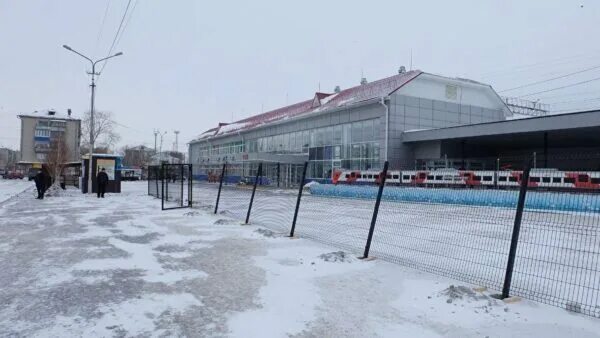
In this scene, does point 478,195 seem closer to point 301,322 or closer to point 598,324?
point 598,324

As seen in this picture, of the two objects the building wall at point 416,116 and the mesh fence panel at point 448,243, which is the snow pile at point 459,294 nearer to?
the mesh fence panel at point 448,243

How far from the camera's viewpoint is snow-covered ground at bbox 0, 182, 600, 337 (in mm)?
4688

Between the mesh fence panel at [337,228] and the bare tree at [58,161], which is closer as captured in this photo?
the mesh fence panel at [337,228]

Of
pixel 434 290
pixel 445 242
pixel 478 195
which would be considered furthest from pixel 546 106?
pixel 434 290

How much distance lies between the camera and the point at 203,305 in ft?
17.8

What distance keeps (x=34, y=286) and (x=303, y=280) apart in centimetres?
365

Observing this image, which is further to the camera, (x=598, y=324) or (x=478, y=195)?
(x=478, y=195)

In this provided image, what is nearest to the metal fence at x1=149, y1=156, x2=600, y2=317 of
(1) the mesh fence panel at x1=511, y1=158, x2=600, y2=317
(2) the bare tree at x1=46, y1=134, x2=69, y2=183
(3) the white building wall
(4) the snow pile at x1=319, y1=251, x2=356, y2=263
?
(1) the mesh fence panel at x1=511, y1=158, x2=600, y2=317

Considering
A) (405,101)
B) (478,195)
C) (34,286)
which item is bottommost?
(34,286)

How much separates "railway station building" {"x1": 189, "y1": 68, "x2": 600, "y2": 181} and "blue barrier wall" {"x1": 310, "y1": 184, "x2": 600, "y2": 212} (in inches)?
374

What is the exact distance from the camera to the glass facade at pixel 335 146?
1399 inches

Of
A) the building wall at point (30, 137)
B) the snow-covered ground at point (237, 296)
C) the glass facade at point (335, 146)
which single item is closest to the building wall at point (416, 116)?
the glass facade at point (335, 146)

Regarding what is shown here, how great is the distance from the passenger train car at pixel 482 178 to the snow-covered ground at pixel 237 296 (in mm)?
9250

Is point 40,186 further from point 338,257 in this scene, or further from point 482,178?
point 482,178
